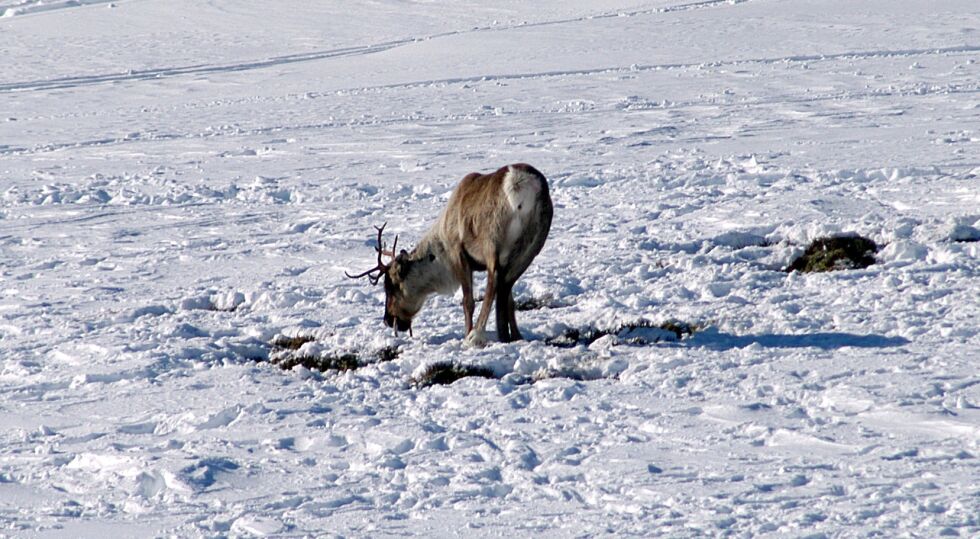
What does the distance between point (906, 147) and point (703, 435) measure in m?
11.1

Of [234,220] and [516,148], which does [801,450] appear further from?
[516,148]

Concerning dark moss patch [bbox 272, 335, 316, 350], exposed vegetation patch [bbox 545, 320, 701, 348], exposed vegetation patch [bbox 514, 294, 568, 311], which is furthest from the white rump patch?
dark moss patch [bbox 272, 335, 316, 350]

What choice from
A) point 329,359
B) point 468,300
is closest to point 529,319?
point 468,300

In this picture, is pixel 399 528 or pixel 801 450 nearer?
pixel 399 528

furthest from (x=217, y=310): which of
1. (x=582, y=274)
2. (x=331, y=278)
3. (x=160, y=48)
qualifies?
(x=160, y=48)

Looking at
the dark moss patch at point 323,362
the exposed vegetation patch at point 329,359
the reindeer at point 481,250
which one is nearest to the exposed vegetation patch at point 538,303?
the reindeer at point 481,250

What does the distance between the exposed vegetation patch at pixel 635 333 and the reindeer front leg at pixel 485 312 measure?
0.52m

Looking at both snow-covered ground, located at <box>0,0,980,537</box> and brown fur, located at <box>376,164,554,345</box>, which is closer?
snow-covered ground, located at <box>0,0,980,537</box>

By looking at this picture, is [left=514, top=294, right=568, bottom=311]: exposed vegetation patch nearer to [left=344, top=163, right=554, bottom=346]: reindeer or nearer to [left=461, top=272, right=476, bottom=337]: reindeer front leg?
[left=344, top=163, right=554, bottom=346]: reindeer

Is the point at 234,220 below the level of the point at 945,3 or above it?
below

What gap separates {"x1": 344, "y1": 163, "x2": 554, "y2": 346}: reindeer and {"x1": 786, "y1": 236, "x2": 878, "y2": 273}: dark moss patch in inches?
117

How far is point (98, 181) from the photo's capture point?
63.7 ft

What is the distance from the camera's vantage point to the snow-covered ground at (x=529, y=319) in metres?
6.25

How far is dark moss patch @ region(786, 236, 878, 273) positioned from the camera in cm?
1055
